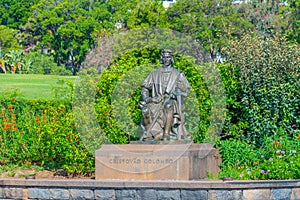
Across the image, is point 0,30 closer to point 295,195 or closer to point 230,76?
point 230,76

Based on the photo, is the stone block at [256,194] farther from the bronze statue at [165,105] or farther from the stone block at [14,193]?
the stone block at [14,193]

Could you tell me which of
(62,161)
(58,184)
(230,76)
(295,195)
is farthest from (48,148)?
(295,195)

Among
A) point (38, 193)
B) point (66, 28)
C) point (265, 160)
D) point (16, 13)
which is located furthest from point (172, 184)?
point (16, 13)

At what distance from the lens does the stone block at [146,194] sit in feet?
36.2

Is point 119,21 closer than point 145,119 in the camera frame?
No

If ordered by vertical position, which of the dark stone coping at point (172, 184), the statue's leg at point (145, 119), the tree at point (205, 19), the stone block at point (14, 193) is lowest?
the stone block at point (14, 193)

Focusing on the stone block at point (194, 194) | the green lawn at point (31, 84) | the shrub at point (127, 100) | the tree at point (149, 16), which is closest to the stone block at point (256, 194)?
the stone block at point (194, 194)

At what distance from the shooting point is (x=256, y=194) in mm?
10766

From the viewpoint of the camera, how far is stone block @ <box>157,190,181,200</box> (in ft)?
35.9

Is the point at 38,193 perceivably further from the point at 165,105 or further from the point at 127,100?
the point at 127,100

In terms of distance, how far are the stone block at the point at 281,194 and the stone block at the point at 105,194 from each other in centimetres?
263

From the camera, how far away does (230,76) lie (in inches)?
590

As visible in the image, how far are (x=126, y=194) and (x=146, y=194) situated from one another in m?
0.36

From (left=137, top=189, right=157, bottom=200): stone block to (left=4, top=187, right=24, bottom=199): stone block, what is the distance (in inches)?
88.3
